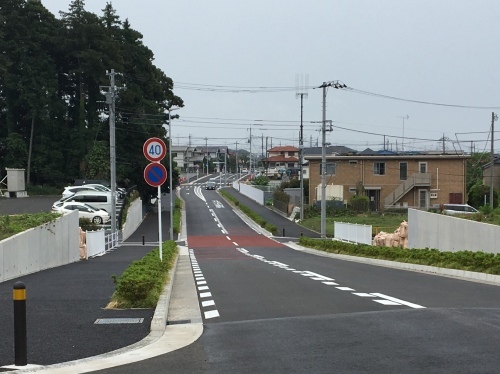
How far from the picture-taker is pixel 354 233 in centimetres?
4141

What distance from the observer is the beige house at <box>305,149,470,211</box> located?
69.9 meters

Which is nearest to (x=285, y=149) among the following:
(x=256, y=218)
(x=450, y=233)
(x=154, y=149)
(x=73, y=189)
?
(x=256, y=218)

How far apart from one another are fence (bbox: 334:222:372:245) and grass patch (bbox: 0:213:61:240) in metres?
19.8

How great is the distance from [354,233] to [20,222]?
24.2 metres

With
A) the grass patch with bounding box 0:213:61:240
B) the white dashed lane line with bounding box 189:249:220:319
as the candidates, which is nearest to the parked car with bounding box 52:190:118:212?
the grass patch with bounding box 0:213:61:240

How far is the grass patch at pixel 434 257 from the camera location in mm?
18005

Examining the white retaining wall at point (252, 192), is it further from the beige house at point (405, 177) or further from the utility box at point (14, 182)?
the utility box at point (14, 182)

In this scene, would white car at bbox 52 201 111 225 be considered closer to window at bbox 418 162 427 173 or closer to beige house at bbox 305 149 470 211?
beige house at bbox 305 149 470 211

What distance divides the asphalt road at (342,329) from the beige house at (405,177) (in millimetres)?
54913

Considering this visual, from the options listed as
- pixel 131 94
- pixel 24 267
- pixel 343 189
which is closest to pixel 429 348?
pixel 24 267

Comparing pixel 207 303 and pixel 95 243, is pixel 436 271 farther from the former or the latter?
pixel 95 243

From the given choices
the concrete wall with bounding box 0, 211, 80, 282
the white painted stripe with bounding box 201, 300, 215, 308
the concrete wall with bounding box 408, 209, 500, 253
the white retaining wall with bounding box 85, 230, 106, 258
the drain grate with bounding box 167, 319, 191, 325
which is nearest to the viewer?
the drain grate with bounding box 167, 319, 191, 325

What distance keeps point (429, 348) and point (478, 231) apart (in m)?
16.7

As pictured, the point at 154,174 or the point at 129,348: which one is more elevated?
the point at 154,174
